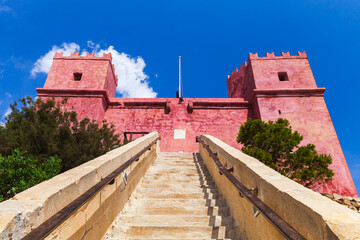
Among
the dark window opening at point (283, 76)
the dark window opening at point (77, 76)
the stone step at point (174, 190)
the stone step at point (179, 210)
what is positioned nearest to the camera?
the stone step at point (179, 210)

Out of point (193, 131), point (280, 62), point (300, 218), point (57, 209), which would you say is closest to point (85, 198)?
point (57, 209)

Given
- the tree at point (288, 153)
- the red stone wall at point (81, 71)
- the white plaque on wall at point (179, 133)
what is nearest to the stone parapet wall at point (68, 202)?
the tree at point (288, 153)

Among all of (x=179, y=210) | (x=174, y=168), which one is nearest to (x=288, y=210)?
(x=179, y=210)

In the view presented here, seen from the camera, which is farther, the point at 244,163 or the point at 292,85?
the point at 292,85

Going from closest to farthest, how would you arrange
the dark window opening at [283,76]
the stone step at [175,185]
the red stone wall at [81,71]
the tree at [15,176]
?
the stone step at [175,185] < the tree at [15,176] < the red stone wall at [81,71] < the dark window opening at [283,76]

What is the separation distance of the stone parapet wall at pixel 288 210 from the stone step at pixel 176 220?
212 mm

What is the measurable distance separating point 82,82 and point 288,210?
1403 cm

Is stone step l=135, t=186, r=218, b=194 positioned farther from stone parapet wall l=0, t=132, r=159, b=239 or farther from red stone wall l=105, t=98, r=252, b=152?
red stone wall l=105, t=98, r=252, b=152

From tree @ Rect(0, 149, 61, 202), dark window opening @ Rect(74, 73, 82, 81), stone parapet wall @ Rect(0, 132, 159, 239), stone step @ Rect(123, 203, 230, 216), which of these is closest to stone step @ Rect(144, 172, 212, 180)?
stone step @ Rect(123, 203, 230, 216)

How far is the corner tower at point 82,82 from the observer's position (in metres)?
12.5

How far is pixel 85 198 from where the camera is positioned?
6.61 feet

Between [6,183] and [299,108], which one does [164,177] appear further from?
[299,108]

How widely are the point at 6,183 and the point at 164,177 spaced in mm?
3736

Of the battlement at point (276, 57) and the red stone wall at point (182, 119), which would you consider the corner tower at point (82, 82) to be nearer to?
the red stone wall at point (182, 119)
